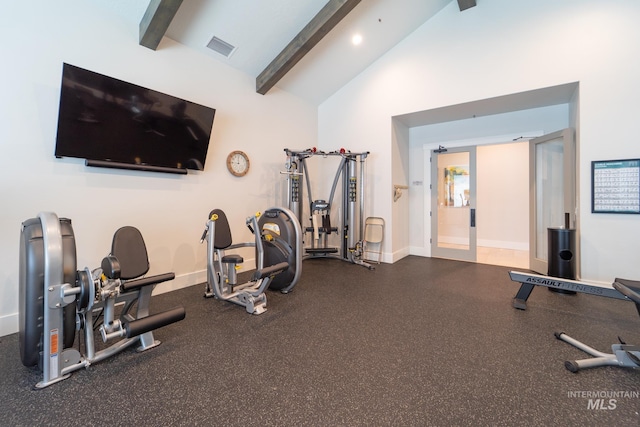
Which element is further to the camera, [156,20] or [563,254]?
[563,254]

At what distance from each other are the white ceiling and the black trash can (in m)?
4.01

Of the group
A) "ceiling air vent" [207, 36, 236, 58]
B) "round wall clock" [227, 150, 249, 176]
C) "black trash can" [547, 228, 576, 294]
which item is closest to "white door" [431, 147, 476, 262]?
"black trash can" [547, 228, 576, 294]

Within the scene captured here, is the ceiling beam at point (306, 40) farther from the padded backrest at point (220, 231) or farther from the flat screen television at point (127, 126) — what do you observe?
the padded backrest at point (220, 231)

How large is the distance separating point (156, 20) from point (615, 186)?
229 inches

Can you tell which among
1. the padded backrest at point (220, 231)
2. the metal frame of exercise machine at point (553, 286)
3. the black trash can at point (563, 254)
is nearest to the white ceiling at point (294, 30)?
the padded backrest at point (220, 231)

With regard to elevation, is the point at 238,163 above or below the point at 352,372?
above

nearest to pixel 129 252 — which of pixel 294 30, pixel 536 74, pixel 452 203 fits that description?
pixel 294 30

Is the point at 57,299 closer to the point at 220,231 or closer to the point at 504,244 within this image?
the point at 220,231

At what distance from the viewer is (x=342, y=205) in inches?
205

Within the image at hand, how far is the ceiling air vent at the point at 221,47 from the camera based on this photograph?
12.0 ft

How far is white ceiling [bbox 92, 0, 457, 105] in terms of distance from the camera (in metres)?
3.30

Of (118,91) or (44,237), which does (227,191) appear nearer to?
(118,91)

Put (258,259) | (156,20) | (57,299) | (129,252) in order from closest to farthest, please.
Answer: (57,299)
(129,252)
(156,20)
(258,259)

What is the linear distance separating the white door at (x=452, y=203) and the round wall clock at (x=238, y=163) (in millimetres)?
3739
